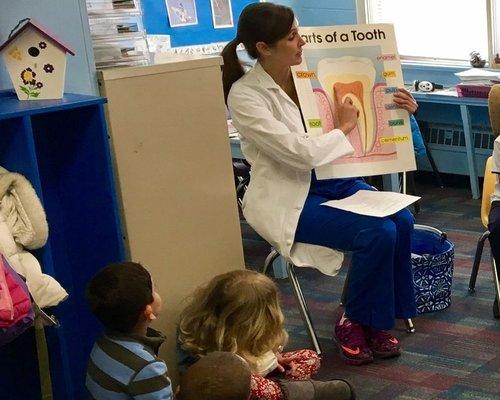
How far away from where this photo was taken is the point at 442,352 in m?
3.46

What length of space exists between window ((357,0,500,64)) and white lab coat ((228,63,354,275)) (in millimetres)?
2837

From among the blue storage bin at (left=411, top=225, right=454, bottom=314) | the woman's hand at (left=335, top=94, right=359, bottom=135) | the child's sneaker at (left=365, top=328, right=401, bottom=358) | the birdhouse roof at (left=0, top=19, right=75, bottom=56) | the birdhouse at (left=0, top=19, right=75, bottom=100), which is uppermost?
the birdhouse roof at (left=0, top=19, right=75, bottom=56)

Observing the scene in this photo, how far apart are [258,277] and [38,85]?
864mm

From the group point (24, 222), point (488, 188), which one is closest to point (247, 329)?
point (24, 222)

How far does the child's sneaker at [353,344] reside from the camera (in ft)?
11.2

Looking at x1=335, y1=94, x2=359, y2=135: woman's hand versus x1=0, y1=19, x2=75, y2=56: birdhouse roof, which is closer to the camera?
x1=0, y1=19, x2=75, y2=56: birdhouse roof

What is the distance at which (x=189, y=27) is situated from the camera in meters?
6.18

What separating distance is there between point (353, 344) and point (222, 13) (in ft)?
11.3

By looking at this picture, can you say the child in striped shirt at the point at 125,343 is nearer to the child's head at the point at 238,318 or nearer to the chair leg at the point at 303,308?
the child's head at the point at 238,318

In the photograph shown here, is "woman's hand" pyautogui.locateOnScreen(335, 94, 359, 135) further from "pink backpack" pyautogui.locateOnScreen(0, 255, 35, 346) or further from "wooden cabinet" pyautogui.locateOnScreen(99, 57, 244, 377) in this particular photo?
"pink backpack" pyautogui.locateOnScreen(0, 255, 35, 346)

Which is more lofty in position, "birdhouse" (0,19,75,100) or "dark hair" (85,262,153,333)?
"birdhouse" (0,19,75,100)

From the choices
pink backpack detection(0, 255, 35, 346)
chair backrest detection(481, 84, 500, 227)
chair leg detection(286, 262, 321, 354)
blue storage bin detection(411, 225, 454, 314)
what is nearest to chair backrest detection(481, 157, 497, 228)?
chair backrest detection(481, 84, 500, 227)

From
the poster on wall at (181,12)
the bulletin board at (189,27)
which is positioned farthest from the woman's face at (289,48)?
the poster on wall at (181,12)

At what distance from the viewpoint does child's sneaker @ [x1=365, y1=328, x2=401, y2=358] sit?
135 inches
